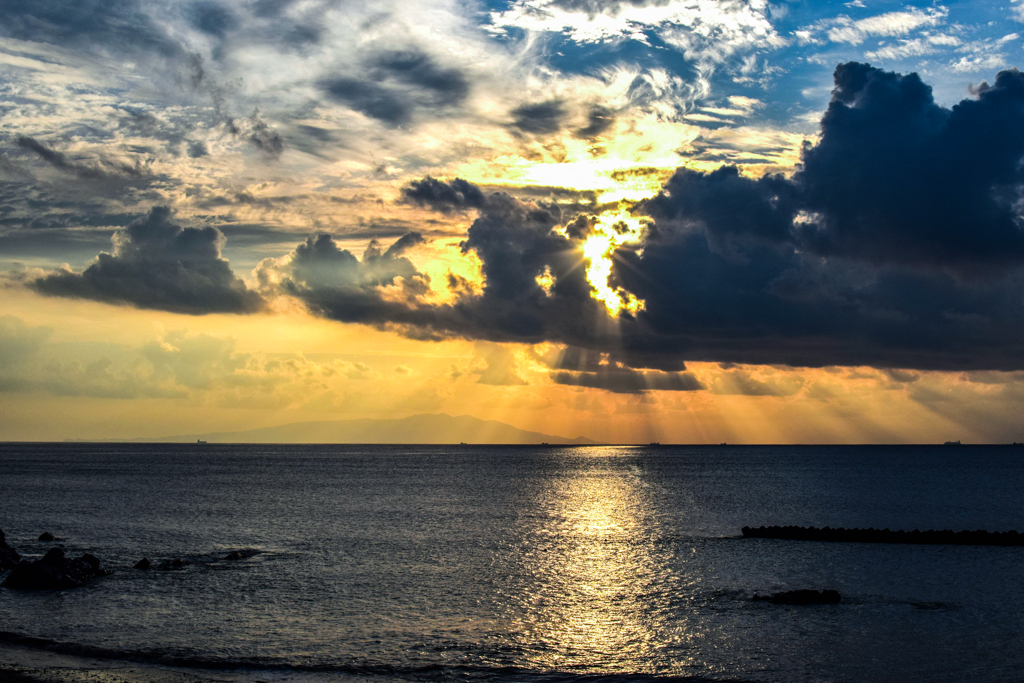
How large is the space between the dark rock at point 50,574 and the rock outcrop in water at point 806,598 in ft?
143

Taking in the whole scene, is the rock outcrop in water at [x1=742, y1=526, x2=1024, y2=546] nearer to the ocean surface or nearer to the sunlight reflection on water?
the ocean surface

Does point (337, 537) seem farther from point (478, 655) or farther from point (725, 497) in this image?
point (725, 497)

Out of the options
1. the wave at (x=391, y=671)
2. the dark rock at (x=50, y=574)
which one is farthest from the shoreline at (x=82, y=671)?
the dark rock at (x=50, y=574)

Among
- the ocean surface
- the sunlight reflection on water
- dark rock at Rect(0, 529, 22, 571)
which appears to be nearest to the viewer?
the ocean surface

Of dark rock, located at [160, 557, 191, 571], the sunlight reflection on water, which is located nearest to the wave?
the sunlight reflection on water

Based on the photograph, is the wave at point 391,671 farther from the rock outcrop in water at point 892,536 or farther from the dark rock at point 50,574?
the rock outcrop in water at point 892,536

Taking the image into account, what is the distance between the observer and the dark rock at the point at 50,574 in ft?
151

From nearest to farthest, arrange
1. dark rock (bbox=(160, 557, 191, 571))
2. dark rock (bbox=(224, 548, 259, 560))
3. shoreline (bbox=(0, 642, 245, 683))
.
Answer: shoreline (bbox=(0, 642, 245, 683)) → dark rock (bbox=(160, 557, 191, 571)) → dark rock (bbox=(224, 548, 259, 560))

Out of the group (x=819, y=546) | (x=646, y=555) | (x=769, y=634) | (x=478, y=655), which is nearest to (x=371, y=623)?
(x=478, y=655)

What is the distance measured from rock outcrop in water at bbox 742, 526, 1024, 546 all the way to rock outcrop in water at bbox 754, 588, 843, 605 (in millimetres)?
27884

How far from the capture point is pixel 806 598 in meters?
43.8

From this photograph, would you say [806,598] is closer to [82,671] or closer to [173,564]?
[82,671]

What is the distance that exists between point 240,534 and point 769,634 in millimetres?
54393

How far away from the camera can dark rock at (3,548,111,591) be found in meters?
46.1
